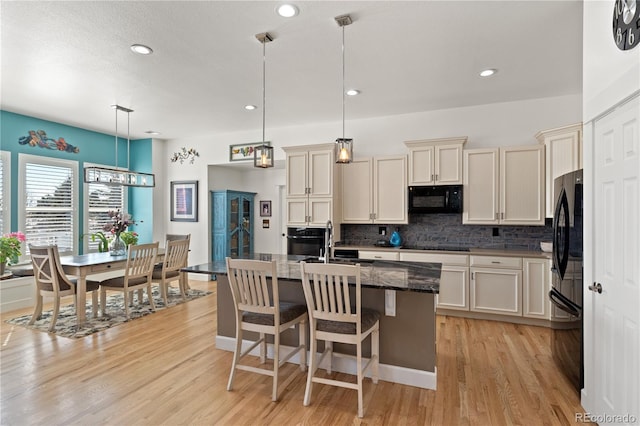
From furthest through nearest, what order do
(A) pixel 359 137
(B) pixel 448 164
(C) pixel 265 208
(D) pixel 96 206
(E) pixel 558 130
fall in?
(C) pixel 265 208
(D) pixel 96 206
(A) pixel 359 137
(B) pixel 448 164
(E) pixel 558 130

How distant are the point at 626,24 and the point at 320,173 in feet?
11.9

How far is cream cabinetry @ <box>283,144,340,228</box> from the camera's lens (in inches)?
196

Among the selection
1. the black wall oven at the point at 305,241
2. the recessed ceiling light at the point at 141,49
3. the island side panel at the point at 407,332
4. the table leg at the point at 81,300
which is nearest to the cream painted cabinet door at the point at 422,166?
the black wall oven at the point at 305,241

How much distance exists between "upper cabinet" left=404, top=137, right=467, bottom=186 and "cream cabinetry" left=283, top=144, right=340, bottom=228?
3.65ft

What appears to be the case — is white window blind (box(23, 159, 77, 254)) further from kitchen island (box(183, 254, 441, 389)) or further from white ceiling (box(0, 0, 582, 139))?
kitchen island (box(183, 254, 441, 389))

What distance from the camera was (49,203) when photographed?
5449 millimetres

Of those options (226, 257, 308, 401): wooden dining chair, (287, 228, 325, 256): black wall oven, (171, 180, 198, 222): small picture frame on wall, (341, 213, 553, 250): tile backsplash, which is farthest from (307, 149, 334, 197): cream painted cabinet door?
(171, 180, 198, 222): small picture frame on wall

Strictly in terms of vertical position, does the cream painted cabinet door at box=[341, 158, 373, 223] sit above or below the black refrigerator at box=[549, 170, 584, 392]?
above

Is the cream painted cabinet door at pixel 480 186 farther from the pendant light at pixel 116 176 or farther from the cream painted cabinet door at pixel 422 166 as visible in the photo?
the pendant light at pixel 116 176

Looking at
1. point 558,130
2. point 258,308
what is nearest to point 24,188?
point 258,308

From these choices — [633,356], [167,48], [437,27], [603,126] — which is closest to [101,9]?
[167,48]

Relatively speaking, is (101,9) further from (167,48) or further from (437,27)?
(437,27)

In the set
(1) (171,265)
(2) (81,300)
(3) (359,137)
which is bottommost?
(2) (81,300)

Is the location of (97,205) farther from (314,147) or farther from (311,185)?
(314,147)
